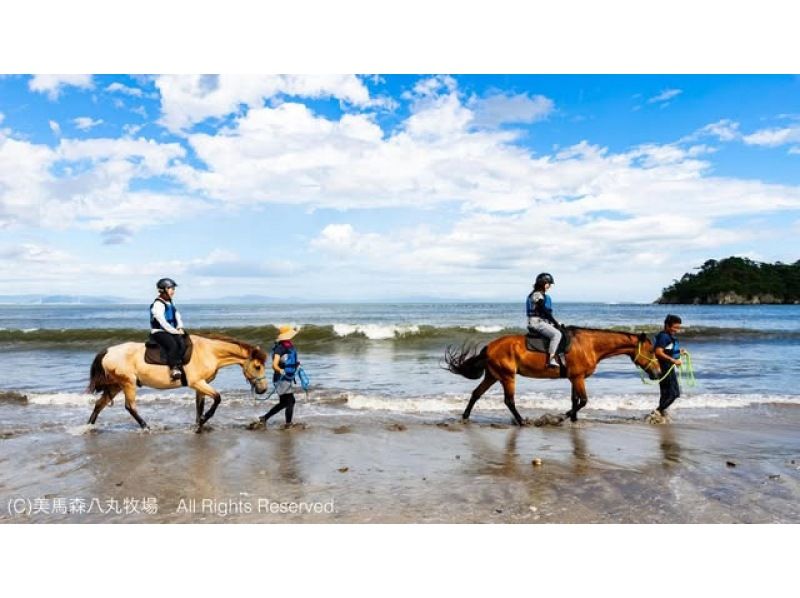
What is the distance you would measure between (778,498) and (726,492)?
45cm

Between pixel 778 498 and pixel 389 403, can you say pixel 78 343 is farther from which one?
pixel 778 498

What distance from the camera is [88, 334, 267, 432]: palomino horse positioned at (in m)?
9.07

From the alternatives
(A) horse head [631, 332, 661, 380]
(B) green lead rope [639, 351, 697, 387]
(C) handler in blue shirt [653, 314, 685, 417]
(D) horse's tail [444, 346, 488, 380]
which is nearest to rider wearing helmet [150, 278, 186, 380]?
(D) horse's tail [444, 346, 488, 380]

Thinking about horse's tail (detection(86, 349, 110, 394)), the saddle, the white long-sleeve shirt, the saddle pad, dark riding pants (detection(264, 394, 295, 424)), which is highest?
the white long-sleeve shirt

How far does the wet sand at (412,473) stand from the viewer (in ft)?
16.7

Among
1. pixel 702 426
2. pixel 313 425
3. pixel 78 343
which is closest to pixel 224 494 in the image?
pixel 313 425

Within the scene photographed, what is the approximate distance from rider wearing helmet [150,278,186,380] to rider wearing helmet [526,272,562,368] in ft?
19.7

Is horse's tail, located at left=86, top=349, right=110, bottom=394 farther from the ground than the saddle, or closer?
closer

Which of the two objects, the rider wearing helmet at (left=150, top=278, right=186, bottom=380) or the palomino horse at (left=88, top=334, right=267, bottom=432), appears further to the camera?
the palomino horse at (left=88, top=334, right=267, bottom=432)

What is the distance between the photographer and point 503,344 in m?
9.72

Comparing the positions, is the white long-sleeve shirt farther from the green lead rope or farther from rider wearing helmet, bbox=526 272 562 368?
the green lead rope

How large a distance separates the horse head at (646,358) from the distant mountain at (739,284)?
97.5 meters

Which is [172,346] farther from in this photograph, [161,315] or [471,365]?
[471,365]

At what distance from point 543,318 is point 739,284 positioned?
4007 inches
